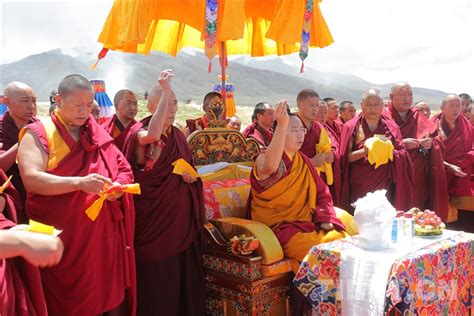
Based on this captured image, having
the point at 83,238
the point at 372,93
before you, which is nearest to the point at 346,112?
the point at 372,93

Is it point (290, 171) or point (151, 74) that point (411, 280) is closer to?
point (290, 171)

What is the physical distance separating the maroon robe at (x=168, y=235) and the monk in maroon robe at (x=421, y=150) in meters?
2.65

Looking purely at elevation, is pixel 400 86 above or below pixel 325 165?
above

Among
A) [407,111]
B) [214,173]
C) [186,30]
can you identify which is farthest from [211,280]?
[186,30]

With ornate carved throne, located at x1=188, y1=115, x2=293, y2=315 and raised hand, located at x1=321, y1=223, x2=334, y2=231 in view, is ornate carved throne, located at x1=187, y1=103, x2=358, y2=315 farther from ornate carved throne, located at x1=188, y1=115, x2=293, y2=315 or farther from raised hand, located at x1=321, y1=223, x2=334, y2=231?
raised hand, located at x1=321, y1=223, x2=334, y2=231

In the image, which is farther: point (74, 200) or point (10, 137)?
point (10, 137)

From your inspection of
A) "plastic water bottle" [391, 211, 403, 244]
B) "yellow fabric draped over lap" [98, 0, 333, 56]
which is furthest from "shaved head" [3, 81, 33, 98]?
"plastic water bottle" [391, 211, 403, 244]

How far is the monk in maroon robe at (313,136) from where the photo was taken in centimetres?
493

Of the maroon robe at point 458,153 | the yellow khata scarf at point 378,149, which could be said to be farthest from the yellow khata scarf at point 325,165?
the maroon robe at point 458,153

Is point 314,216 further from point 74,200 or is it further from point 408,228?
point 74,200

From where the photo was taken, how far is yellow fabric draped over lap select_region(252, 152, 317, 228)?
384 cm

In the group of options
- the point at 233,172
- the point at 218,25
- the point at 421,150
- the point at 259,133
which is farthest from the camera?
the point at 259,133

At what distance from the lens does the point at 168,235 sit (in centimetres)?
369

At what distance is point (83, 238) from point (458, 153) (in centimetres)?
475
